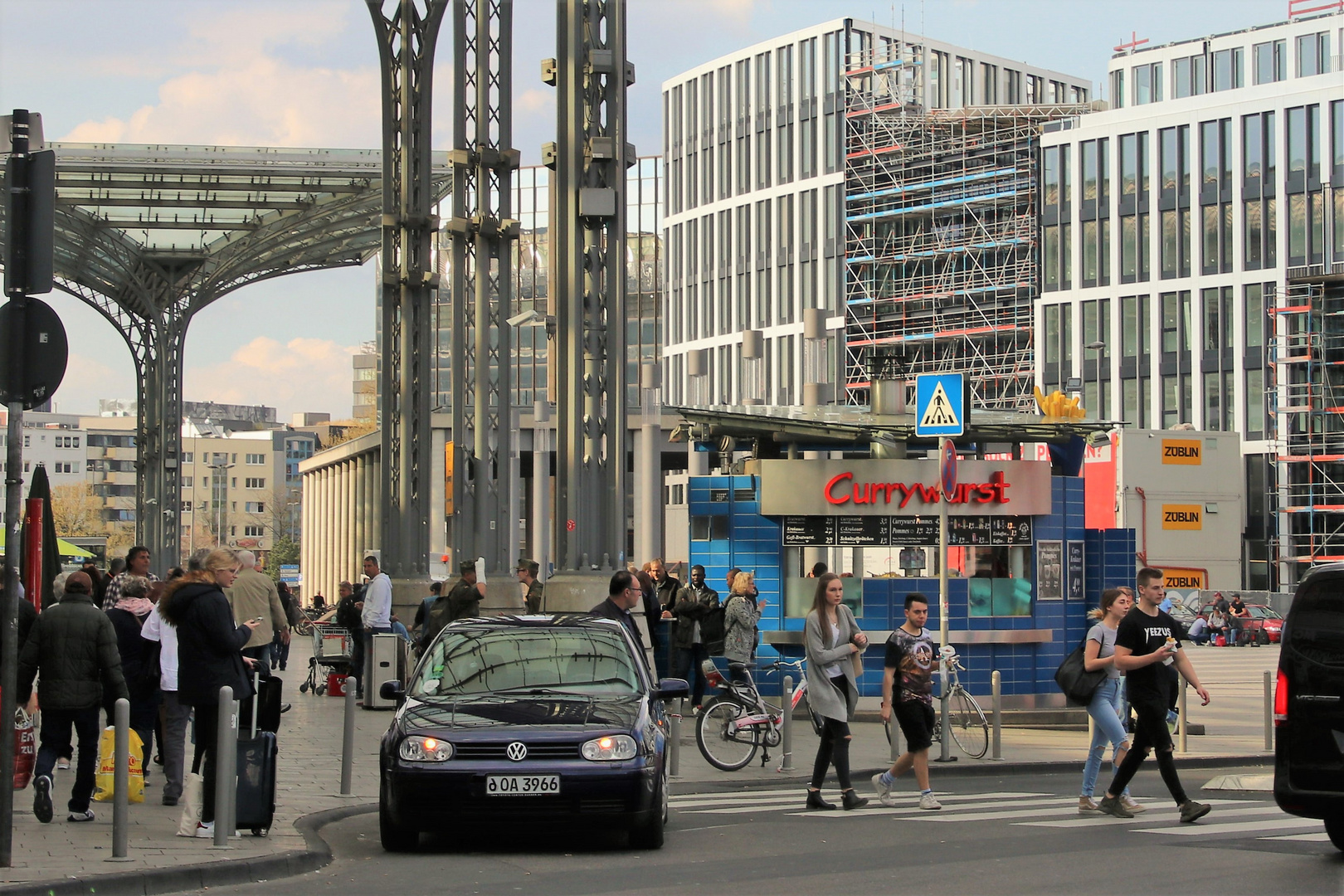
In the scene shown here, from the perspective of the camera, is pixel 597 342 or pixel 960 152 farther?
pixel 960 152

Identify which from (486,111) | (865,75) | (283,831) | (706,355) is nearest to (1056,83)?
(865,75)

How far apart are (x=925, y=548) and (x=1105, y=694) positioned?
31.4 feet

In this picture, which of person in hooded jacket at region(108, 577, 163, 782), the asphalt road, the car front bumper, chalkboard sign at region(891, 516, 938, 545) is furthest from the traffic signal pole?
chalkboard sign at region(891, 516, 938, 545)

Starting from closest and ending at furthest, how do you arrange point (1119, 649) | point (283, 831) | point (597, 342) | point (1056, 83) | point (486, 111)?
point (283, 831) < point (1119, 649) < point (597, 342) < point (486, 111) < point (1056, 83)

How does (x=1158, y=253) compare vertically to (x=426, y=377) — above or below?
above

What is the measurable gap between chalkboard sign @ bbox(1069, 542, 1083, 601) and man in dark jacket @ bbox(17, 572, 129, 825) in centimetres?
1421

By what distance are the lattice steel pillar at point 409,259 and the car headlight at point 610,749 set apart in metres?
17.9

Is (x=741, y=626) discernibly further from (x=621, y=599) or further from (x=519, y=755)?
(x=519, y=755)

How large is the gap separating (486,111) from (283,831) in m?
18.4

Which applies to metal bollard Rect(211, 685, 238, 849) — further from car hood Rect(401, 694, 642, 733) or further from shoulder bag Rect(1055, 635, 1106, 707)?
shoulder bag Rect(1055, 635, 1106, 707)

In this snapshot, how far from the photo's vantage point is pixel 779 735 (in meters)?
17.3

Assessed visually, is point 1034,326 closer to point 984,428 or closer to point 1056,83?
point 1056,83

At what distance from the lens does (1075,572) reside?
23344 mm

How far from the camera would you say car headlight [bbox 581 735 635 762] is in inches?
433
